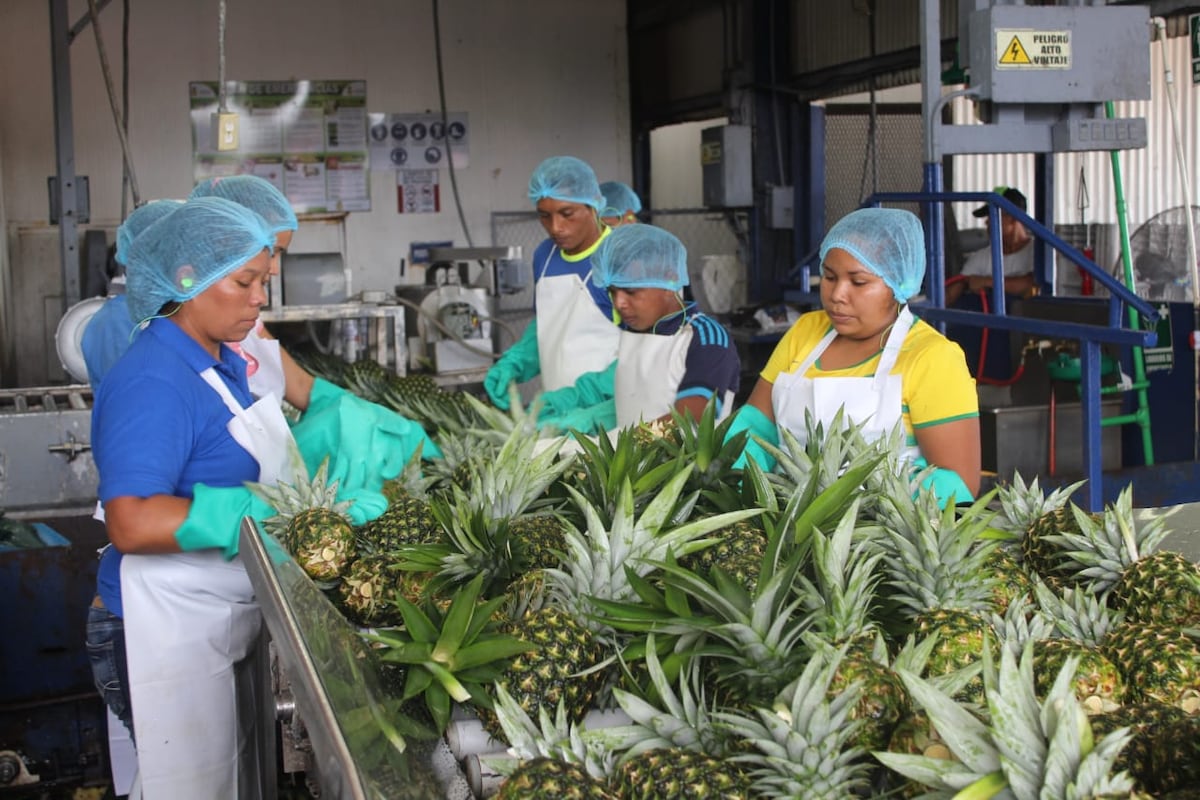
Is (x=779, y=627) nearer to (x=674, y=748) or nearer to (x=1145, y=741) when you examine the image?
(x=674, y=748)

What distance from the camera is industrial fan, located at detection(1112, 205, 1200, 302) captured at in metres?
6.18

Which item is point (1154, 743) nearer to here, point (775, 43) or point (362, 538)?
point (362, 538)

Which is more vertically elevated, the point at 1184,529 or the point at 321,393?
the point at 321,393

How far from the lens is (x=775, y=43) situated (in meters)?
8.56

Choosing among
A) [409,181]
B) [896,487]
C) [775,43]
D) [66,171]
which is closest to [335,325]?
[66,171]

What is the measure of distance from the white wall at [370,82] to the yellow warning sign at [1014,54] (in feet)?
19.1

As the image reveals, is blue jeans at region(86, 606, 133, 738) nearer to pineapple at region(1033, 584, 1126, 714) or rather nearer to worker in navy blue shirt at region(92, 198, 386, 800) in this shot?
worker in navy blue shirt at region(92, 198, 386, 800)

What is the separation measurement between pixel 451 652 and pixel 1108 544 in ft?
3.95

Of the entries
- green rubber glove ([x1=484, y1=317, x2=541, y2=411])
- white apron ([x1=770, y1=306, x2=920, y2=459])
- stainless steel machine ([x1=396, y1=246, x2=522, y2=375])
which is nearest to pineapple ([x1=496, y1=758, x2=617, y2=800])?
white apron ([x1=770, y1=306, x2=920, y2=459])

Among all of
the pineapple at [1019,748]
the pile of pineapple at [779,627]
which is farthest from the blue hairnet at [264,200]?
the pineapple at [1019,748]

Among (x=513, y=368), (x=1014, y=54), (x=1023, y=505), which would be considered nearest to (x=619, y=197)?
(x=513, y=368)

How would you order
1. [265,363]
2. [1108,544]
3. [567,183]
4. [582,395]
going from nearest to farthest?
[1108,544] → [265,363] → [582,395] → [567,183]

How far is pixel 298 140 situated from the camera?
9.46 meters

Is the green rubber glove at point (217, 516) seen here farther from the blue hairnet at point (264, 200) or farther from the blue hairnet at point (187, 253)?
the blue hairnet at point (264, 200)
